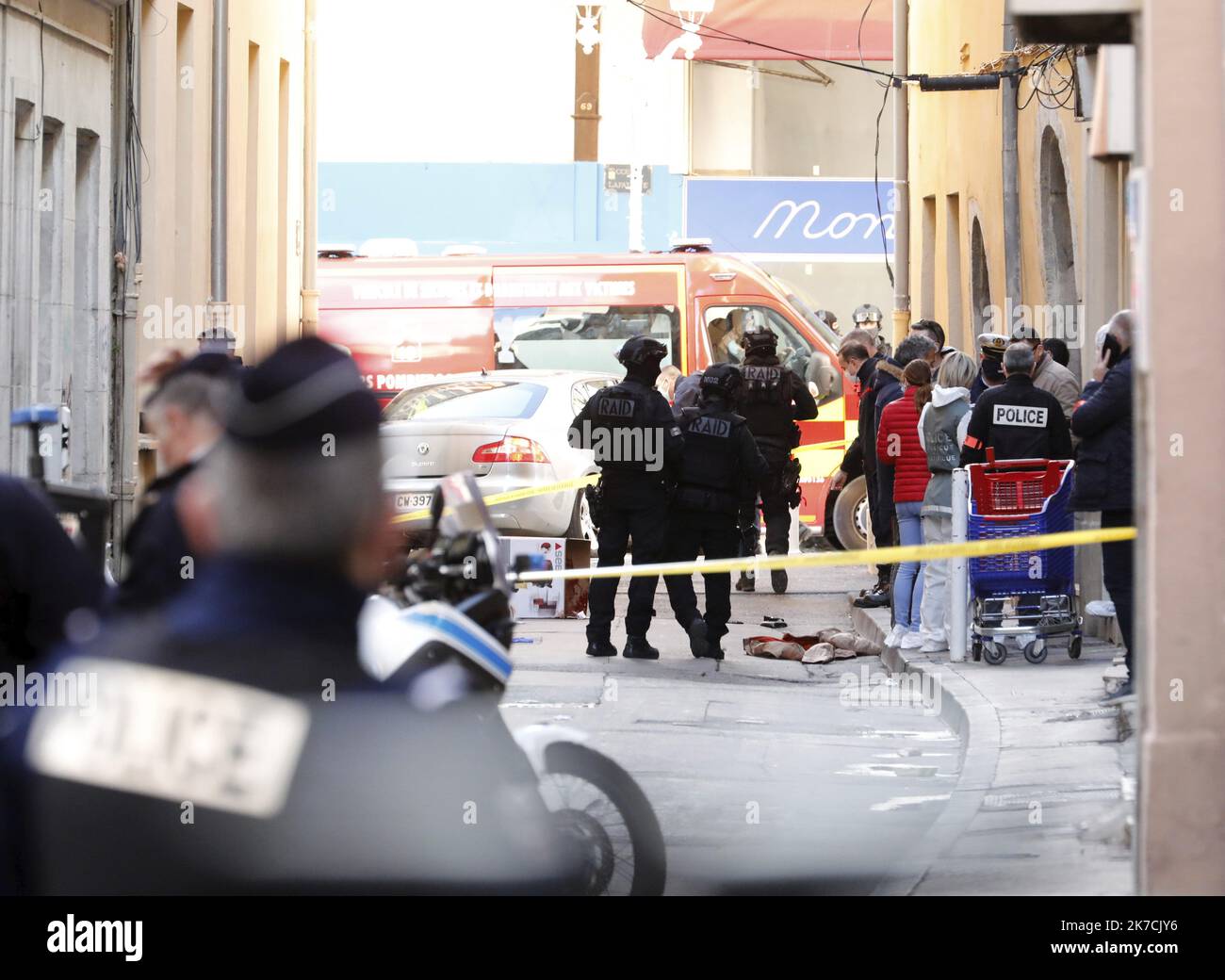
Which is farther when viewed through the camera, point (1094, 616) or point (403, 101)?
point (403, 101)

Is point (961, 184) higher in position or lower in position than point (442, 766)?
higher

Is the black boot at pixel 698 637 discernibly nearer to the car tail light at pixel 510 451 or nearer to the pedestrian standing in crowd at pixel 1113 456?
the car tail light at pixel 510 451

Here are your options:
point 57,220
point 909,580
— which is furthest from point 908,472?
point 57,220

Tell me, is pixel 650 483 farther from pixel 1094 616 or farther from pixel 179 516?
pixel 179 516

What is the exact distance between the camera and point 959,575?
11.5 m

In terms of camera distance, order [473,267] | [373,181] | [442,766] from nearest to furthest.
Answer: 1. [442,766]
2. [473,267]
3. [373,181]

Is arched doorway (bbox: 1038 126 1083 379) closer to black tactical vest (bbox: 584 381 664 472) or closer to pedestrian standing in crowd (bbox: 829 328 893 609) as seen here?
pedestrian standing in crowd (bbox: 829 328 893 609)

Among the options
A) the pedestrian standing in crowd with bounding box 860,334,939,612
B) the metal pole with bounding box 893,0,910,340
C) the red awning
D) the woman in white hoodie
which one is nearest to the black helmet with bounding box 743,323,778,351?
the pedestrian standing in crowd with bounding box 860,334,939,612

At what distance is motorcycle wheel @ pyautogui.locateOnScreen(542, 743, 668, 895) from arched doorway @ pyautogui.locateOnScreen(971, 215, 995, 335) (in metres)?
15.1

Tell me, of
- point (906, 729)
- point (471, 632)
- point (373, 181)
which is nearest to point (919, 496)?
point (906, 729)

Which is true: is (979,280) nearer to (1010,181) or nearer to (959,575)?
(1010,181)

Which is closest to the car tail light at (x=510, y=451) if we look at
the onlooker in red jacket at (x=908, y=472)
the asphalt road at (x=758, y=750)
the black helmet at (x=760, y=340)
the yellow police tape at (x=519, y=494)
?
the yellow police tape at (x=519, y=494)

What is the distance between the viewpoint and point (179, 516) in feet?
17.3
